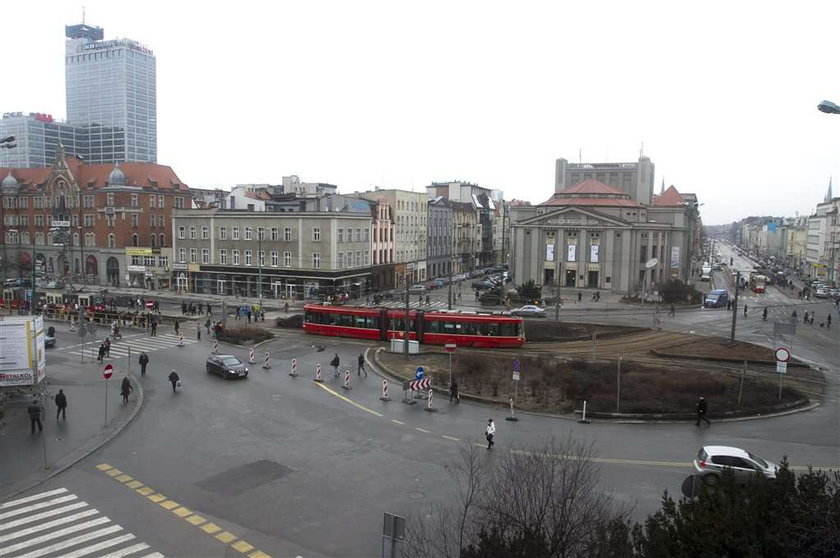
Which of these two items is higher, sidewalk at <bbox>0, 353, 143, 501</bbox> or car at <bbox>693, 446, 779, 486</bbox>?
car at <bbox>693, 446, 779, 486</bbox>

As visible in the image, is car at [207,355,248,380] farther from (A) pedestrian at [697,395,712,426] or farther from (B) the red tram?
(A) pedestrian at [697,395,712,426]

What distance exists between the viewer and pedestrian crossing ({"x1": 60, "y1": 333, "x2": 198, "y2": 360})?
136ft

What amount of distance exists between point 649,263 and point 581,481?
68.1 m

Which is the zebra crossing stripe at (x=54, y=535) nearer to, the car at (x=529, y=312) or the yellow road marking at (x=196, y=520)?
the yellow road marking at (x=196, y=520)

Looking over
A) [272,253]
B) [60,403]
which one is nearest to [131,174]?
[272,253]

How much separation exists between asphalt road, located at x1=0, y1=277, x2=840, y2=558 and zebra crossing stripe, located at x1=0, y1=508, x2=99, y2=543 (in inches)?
17.1

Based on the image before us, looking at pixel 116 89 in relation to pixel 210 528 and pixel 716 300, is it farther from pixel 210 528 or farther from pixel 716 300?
pixel 210 528

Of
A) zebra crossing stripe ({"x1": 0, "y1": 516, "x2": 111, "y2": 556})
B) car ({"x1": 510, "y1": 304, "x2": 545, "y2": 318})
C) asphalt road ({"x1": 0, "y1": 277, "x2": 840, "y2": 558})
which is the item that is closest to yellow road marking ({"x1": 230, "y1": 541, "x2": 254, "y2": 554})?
asphalt road ({"x1": 0, "y1": 277, "x2": 840, "y2": 558})

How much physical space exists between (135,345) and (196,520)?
3181 cm

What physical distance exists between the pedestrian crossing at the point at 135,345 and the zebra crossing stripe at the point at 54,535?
26.3 meters

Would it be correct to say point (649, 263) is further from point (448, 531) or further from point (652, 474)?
point (448, 531)

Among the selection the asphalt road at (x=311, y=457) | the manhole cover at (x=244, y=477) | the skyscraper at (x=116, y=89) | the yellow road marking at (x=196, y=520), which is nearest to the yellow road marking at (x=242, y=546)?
the asphalt road at (x=311, y=457)

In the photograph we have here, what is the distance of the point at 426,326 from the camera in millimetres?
44000

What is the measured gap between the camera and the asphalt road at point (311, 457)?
15.8 m
